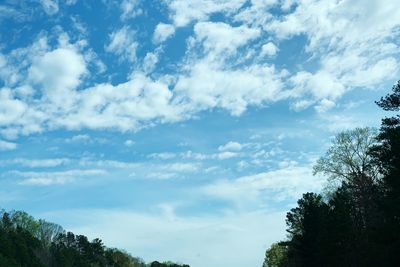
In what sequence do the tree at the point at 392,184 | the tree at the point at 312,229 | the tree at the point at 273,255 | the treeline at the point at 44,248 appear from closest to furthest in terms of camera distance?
the tree at the point at 392,184
the tree at the point at 312,229
the treeline at the point at 44,248
the tree at the point at 273,255

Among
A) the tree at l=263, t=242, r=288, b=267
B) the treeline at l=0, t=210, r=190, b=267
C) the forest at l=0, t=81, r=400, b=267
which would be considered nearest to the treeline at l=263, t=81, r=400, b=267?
the forest at l=0, t=81, r=400, b=267

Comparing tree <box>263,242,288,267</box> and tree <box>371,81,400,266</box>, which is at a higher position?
tree <box>263,242,288,267</box>

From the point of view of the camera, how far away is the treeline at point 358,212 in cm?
3600

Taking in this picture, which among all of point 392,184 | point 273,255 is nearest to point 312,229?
point 392,184

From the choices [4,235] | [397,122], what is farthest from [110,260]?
[397,122]

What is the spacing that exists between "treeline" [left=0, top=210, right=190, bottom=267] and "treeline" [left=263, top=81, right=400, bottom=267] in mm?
45914

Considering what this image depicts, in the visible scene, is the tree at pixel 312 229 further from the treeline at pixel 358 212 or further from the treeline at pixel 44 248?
the treeline at pixel 44 248

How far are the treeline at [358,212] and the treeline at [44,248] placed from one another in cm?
4591

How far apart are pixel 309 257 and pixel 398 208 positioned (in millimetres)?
30305

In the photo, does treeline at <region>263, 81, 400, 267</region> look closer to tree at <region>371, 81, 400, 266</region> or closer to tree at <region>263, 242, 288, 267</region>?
tree at <region>371, 81, 400, 266</region>

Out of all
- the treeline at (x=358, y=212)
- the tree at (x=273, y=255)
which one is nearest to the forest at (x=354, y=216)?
the treeline at (x=358, y=212)

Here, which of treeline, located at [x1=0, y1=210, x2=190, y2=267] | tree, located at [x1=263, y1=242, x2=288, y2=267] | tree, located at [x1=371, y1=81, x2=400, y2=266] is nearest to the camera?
tree, located at [x1=371, y1=81, x2=400, y2=266]

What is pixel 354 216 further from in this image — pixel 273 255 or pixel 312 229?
pixel 273 255

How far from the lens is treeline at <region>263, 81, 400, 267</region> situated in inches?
1417
